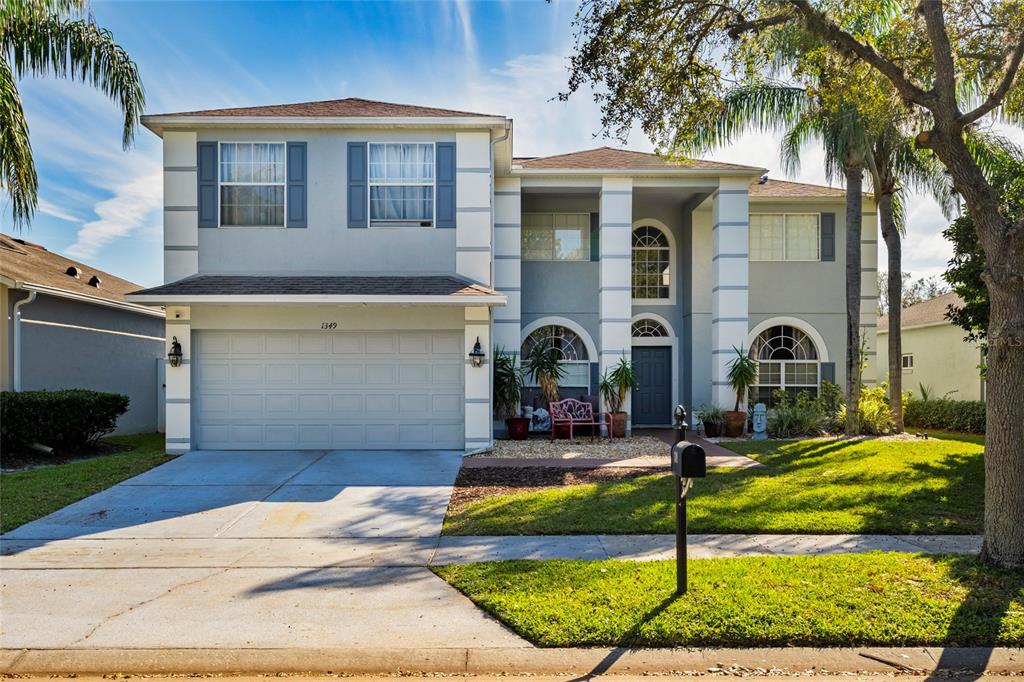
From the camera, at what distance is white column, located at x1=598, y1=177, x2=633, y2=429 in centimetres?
1484

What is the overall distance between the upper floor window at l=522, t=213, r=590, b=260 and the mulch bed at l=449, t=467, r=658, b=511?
695cm

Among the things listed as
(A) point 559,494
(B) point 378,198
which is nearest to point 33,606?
(A) point 559,494

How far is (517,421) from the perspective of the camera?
560 inches

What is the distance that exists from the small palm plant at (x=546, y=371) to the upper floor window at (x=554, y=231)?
2791 mm

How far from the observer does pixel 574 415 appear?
14.5 meters

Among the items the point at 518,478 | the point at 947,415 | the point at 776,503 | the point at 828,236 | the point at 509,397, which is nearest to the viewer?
the point at 776,503

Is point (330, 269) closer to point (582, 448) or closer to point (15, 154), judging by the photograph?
point (15, 154)

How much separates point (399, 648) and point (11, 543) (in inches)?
203

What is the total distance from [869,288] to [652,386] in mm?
5977

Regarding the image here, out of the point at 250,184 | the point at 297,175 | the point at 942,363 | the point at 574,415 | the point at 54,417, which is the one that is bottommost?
the point at 574,415

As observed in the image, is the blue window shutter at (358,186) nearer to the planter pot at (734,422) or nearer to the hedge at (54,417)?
the hedge at (54,417)

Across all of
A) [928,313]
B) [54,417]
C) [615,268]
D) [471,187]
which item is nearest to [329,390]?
[471,187]

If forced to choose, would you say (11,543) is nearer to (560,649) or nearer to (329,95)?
(560,649)

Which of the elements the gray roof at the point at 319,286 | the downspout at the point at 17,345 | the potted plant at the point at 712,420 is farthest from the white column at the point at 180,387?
the potted plant at the point at 712,420
